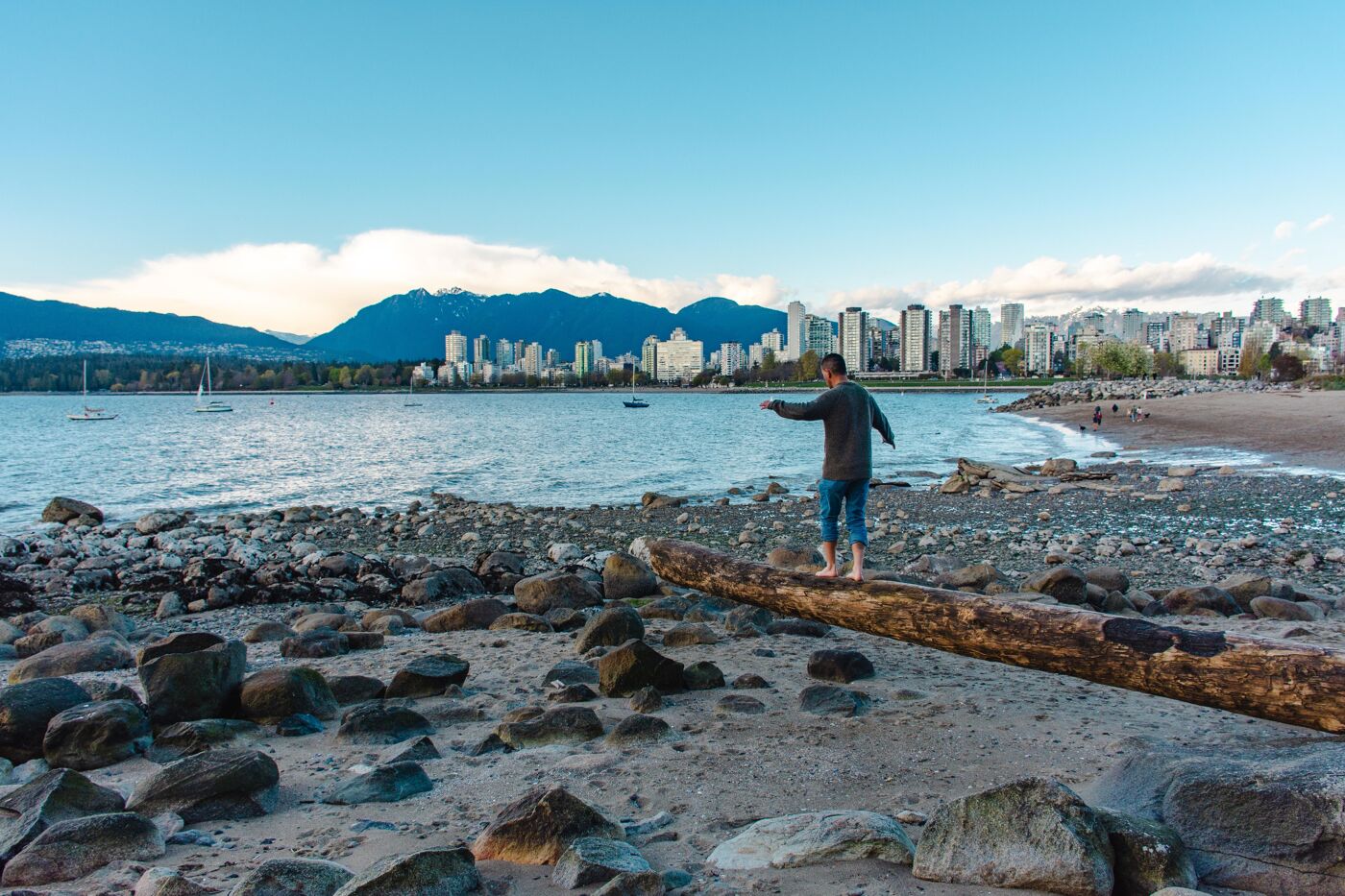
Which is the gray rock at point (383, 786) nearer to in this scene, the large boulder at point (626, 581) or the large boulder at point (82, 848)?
the large boulder at point (82, 848)

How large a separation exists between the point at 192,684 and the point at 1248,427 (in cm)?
5179

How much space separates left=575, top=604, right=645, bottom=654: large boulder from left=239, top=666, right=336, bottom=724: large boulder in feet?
7.82

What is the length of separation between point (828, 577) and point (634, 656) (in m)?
2.04

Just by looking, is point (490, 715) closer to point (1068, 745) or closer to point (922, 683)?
point (922, 683)

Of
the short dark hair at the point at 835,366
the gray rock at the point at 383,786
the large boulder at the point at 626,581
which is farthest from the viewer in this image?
the large boulder at the point at 626,581

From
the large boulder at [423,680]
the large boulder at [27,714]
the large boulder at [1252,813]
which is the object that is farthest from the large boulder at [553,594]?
the large boulder at [1252,813]

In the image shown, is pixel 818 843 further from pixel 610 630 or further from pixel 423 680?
pixel 610 630

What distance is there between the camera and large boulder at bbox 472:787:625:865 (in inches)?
153

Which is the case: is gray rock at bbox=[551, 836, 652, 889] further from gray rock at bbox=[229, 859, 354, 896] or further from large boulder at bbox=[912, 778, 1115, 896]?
large boulder at bbox=[912, 778, 1115, 896]

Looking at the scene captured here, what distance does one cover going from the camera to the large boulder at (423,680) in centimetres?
667

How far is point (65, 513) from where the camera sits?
2112cm

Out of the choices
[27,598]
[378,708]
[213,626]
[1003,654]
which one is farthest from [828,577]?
[27,598]

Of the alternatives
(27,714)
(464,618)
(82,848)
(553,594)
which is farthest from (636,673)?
(27,714)

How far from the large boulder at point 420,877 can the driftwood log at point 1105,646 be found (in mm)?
4060
